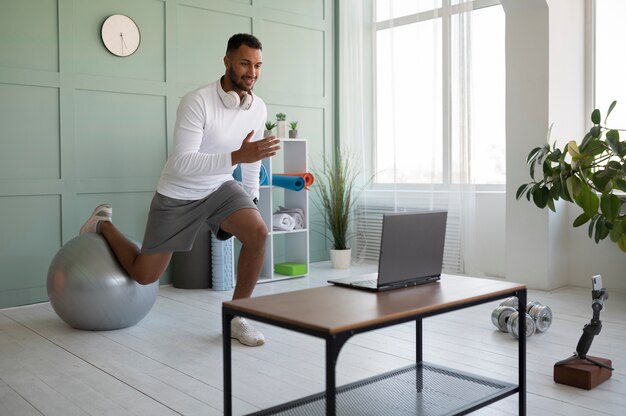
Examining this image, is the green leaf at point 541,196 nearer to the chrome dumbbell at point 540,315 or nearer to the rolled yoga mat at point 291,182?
the chrome dumbbell at point 540,315

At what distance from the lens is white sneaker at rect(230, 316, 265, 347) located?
330cm

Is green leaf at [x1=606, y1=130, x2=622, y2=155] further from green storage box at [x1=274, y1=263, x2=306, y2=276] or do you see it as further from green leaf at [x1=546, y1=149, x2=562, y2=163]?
green storage box at [x1=274, y1=263, x2=306, y2=276]

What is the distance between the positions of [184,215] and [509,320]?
1.73 meters

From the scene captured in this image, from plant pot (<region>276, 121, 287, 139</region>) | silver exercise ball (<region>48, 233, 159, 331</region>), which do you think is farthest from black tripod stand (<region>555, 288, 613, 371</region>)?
plant pot (<region>276, 121, 287, 139</region>)

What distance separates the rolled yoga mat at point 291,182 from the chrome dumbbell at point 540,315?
2190 millimetres

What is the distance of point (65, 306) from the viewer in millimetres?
3557

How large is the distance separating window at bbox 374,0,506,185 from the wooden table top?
3300mm

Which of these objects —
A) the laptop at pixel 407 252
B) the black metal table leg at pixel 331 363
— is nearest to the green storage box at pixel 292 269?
the laptop at pixel 407 252

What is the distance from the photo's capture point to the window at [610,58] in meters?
4.80

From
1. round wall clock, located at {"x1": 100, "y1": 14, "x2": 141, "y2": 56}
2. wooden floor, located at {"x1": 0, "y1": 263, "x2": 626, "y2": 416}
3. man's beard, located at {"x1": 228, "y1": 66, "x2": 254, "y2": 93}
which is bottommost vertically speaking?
wooden floor, located at {"x1": 0, "y1": 263, "x2": 626, "y2": 416}

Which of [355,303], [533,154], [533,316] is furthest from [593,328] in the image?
[533,154]

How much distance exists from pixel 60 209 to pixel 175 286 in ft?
3.30

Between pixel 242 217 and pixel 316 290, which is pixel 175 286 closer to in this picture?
pixel 242 217

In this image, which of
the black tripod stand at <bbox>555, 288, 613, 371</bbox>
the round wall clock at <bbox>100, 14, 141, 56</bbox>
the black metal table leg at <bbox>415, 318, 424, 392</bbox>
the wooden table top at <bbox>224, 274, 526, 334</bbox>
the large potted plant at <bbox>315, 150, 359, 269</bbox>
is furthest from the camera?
the large potted plant at <bbox>315, 150, 359, 269</bbox>
